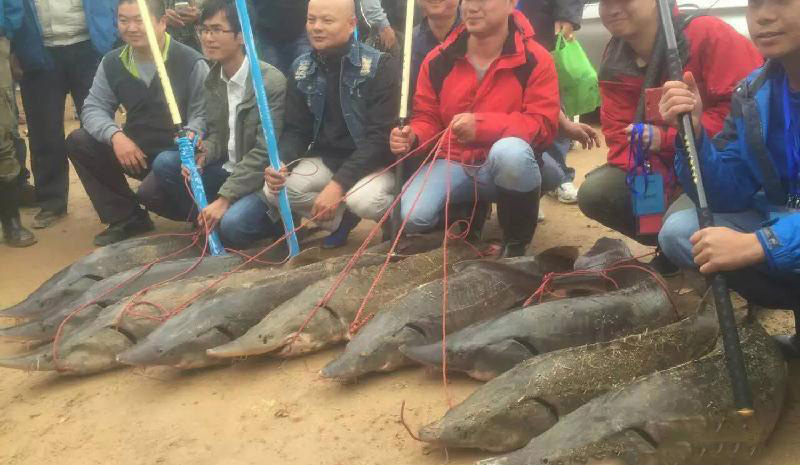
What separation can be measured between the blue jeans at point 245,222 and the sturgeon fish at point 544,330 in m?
1.88

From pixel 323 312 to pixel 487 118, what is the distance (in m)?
1.29

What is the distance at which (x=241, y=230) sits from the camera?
4.82 meters

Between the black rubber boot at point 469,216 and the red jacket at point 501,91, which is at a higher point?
the red jacket at point 501,91

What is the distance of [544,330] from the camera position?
10.6 feet

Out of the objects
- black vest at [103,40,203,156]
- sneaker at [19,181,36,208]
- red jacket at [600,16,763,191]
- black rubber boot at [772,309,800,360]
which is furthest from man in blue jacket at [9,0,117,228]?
black rubber boot at [772,309,800,360]

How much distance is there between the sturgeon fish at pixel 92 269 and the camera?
4.33 meters

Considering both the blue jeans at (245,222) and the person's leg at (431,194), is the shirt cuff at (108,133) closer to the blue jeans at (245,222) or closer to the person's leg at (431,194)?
the blue jeans at (245,222)

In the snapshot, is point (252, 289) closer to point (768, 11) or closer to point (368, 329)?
point (368, 329)

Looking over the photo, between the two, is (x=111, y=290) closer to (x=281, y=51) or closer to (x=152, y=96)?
(x=152, y=96)

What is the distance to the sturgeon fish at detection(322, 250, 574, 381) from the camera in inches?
132

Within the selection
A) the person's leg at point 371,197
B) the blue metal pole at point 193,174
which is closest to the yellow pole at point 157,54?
the blue metal pole at point 193,174

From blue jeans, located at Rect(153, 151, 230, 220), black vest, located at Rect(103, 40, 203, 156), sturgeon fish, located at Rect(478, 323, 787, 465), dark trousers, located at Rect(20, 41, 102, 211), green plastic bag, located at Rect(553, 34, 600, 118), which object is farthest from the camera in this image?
dark trousers, located at Rect(20, 41, 102, 211)

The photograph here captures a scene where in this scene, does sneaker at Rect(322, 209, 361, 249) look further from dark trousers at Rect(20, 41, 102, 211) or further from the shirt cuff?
dark trousers at Rect(20, 41, 102, 211)

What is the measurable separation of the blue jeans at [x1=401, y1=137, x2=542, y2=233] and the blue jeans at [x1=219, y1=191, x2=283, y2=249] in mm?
976
